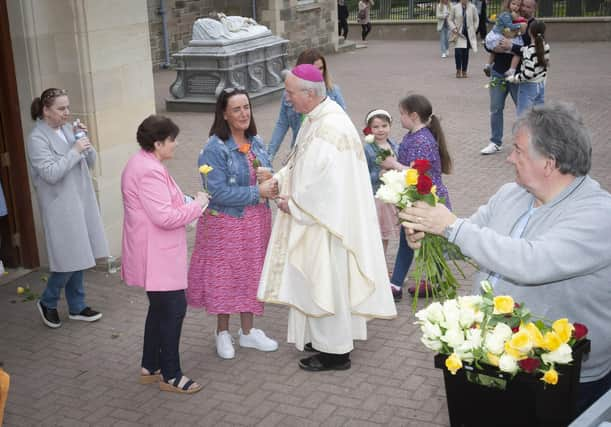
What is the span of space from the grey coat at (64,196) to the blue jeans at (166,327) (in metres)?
1.36

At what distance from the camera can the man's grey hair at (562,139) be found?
339 centimetres

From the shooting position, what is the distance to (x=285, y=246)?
5738mm

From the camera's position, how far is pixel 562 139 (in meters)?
3.39

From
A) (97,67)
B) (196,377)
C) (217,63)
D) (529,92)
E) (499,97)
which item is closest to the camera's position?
(196,377)

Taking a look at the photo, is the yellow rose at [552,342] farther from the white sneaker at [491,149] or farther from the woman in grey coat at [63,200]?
the white sneaker at [491,149]

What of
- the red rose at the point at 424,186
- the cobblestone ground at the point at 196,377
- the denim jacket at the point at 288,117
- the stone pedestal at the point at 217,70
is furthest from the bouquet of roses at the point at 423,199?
the stone pedestal at the point at 217,70

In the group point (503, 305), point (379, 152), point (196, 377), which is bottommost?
point (196, 377)

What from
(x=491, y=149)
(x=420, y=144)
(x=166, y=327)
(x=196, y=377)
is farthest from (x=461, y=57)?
(x=166, y=327)

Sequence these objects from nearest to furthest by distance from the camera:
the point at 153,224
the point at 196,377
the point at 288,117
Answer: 1. the point at 153,224
2. the point at 196,377
3. the point at 288,117

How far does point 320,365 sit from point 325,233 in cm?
104

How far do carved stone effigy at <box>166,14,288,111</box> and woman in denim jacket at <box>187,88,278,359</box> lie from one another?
10.5 meters

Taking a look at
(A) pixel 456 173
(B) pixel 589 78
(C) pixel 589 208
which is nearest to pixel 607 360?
(C) pixel 589 208

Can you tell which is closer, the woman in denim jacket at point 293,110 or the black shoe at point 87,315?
the black shoe at point 87,315

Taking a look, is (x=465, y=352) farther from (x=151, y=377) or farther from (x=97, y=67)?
(x=97, y=67)
